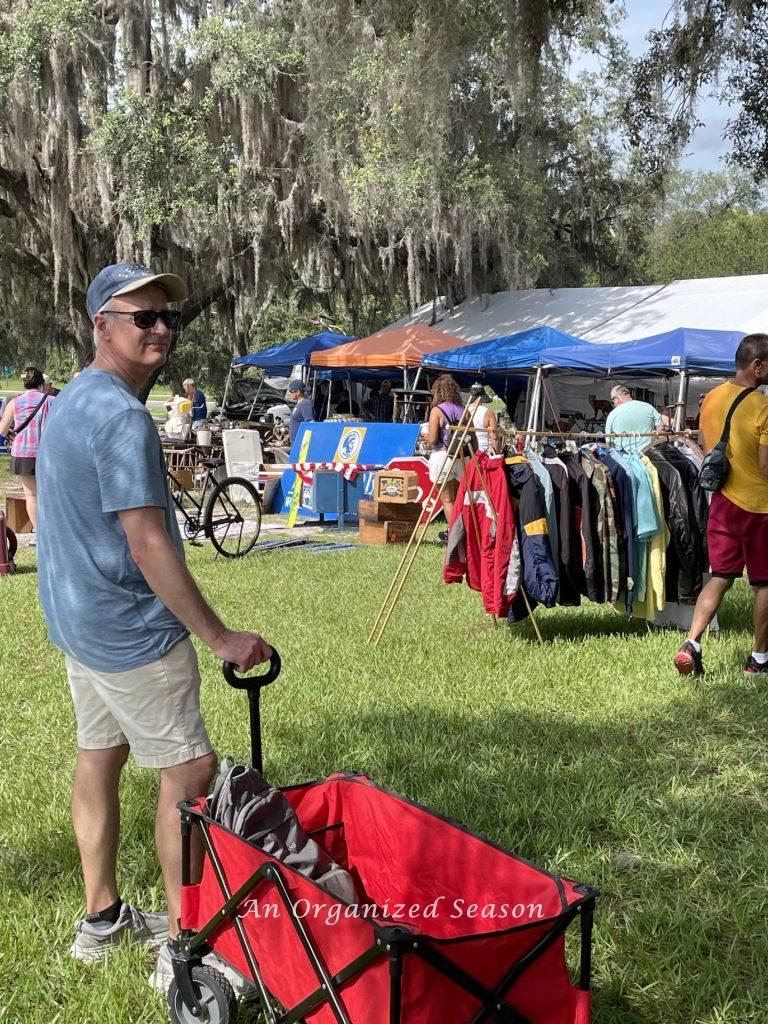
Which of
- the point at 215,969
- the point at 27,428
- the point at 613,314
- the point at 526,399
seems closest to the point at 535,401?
the point at 613,314

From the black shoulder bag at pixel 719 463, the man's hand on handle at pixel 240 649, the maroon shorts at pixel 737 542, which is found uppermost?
the black shoulder bag at pixel 719 463

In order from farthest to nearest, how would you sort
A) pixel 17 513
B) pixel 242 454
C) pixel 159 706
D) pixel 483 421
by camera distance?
pixel 242 454
pixel 17 513
pixel 483 421
pixel 159 706

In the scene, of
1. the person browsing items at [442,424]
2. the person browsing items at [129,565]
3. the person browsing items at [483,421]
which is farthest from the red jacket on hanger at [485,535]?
the person browsing items at [129,565]

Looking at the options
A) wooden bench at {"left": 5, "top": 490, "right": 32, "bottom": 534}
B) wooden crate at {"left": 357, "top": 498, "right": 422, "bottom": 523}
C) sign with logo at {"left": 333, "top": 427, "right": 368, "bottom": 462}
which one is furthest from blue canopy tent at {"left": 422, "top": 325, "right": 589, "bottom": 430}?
wooden bench at {"left": 5, "top": 490, "right": 32, "bottom": 534}

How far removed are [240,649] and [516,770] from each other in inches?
85.3

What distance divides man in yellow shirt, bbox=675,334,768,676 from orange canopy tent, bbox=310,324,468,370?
11906 mm

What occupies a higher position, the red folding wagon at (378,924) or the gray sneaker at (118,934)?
the red folding wagon at (378,924)

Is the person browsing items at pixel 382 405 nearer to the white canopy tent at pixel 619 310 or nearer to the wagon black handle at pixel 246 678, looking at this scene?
the white canopy tent at pixel 619 310

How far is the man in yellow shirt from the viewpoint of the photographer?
5582 mm

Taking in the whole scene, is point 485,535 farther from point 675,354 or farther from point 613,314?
point 613,314

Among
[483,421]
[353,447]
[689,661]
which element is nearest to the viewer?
[689,661]

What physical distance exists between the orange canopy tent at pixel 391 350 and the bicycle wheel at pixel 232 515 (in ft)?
21.3

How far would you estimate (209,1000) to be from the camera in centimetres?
256

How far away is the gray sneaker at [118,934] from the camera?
117 inches
